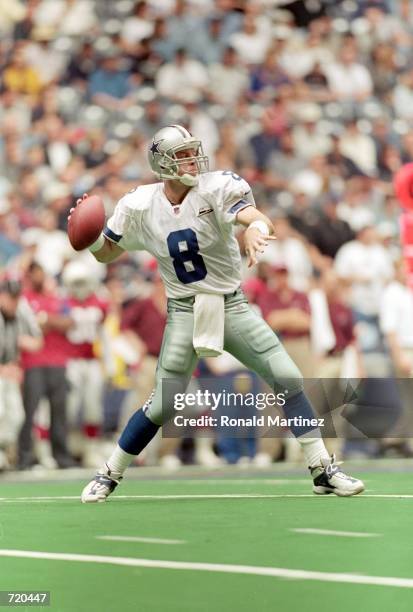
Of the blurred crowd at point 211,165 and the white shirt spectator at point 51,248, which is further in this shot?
the white shirt spectator at point 51,248

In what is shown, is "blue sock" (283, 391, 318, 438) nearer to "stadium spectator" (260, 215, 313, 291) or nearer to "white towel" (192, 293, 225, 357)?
"white towel" (192, 293, 225, 357)

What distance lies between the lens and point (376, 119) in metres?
18.4

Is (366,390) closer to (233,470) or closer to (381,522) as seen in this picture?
(233,470)

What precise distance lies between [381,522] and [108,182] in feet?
30.9

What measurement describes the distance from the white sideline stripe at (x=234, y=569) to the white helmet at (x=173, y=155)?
2807 mm

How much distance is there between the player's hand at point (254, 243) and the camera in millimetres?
7293

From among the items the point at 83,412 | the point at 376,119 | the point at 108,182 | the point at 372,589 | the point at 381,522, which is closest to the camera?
the point at 372,589

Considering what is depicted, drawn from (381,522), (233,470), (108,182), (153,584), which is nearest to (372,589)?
(153,584)

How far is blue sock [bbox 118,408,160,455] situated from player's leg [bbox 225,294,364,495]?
593mm

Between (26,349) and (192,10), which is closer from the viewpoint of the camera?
(26,349)

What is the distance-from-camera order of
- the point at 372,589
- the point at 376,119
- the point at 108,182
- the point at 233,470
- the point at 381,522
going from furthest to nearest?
the point at 376,119 → the point at 108,182 → the point at 233,470 → the point at 381,522 → the point at 372,589

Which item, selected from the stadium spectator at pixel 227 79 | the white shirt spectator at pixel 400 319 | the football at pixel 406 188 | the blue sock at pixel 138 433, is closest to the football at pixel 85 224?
the blue sock at pixel 138 433

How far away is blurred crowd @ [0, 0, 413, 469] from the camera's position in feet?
42.9

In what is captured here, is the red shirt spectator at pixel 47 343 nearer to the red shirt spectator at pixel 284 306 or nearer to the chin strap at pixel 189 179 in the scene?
the red shirt spectator at pixel 284 306
